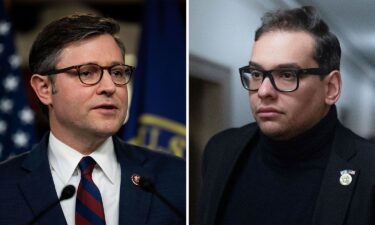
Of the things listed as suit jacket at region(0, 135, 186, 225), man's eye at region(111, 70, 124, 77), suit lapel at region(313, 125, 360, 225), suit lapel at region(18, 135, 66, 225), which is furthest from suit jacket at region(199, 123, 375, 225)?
suit lapel at region(18, 135, 66, 225)

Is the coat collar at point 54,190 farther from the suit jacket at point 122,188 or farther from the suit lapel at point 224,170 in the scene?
the suit lapel at point 224,170

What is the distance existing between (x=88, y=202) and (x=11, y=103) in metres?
0.61

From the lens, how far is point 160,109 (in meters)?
2.69

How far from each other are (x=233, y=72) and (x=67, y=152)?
752 mm

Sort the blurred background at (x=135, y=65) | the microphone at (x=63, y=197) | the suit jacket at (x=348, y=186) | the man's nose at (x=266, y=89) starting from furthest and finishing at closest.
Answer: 1. the blurred background at (x=135, y=65)
2. the microphone at (x=63, y=197)
3. the man's nose at (x=266, y=89)
4. the suit jacket at (x=348, y=186)

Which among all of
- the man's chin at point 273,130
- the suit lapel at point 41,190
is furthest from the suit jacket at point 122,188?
the man's chin at point 273,130

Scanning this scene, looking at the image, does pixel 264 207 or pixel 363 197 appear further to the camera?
pixel 264 207

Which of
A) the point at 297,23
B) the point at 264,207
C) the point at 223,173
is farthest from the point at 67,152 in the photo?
the point at 297,23

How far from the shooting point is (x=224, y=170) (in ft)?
8.02

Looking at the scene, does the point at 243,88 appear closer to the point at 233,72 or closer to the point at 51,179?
the point at 233,72

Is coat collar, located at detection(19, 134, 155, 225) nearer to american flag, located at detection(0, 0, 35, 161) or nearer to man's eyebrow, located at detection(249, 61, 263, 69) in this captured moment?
american flag, located at detection(0, 0, 35, 161)

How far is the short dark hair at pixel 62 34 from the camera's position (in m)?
2.45

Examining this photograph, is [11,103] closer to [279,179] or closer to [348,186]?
[279,179]

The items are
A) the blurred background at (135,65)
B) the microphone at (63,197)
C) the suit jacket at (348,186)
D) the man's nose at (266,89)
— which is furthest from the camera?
the blurred background at (135,65)
